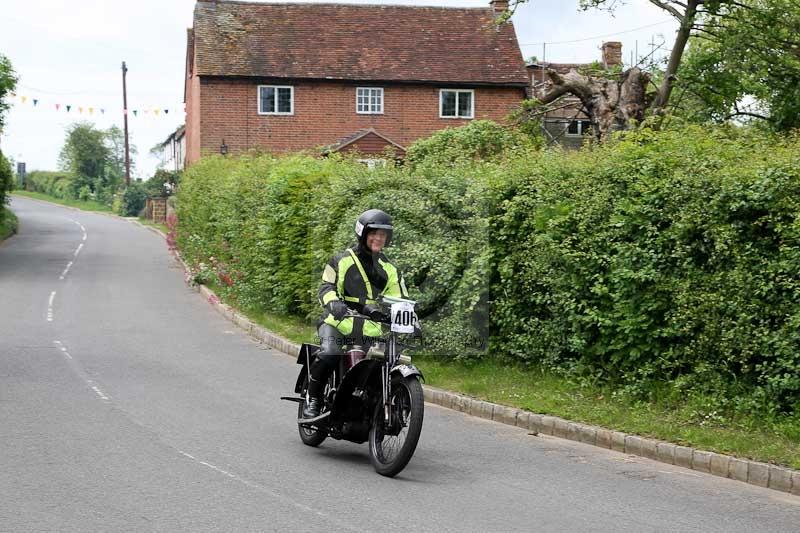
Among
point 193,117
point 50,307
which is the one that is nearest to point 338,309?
point 50,307

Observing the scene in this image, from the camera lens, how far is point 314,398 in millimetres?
9227

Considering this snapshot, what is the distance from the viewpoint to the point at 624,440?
9.55m

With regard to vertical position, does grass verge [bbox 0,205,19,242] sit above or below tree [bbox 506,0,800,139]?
below

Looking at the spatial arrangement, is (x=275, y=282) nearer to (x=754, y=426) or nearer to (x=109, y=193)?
(x=754, y=426)

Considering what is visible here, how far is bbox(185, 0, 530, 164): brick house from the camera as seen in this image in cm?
4588

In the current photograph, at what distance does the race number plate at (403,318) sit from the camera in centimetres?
816

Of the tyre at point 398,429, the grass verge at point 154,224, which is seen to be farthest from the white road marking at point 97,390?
the grass verge at point 154,224

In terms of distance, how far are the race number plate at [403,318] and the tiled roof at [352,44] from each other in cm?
3868

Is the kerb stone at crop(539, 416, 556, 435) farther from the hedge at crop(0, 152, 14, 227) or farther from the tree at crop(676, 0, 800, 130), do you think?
the hedge at crop(0, 152, 14, 227)

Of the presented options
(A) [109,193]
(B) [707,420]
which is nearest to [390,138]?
(B) [707,420]

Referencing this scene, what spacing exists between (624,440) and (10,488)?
17.2ft

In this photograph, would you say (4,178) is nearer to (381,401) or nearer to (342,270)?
(342,270)

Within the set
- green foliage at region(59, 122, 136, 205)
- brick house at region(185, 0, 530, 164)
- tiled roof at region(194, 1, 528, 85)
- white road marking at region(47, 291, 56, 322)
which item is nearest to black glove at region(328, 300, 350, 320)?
white road marking at region(47, 291, 56, 322)

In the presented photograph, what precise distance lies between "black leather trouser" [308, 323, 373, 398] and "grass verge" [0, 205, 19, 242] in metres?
35.5
